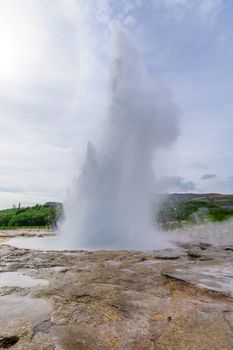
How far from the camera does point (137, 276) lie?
8242 mm

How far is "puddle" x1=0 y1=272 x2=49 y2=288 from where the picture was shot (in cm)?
743

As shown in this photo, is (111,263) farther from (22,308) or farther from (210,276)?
(22,308)

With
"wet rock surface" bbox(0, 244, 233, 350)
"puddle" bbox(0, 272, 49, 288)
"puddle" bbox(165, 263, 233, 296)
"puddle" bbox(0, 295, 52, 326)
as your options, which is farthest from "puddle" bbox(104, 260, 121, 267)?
"puddle" bbox(0, 295, 52, 326)

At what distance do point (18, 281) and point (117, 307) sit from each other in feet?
10.8

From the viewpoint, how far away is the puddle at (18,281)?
7426 millimetres

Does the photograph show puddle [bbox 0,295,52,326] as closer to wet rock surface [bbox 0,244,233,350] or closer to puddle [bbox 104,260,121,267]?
wet rock surface [bbox 0,244,233,350]

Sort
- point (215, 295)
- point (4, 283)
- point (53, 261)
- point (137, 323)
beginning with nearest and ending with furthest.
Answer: point (137, 323), point (215, 295), point (4, 283), point (53, 261)

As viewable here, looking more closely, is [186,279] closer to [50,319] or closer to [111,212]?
[50,319]

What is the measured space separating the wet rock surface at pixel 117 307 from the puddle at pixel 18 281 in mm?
25

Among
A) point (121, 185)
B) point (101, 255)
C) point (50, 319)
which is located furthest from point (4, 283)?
point (121, 185)

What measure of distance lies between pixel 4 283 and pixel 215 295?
4838mm

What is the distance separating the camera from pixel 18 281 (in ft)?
25.7

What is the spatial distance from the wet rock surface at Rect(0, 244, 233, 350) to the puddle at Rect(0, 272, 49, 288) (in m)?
0.03

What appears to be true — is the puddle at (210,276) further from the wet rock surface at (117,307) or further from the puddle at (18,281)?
the puddle at (18,281)
